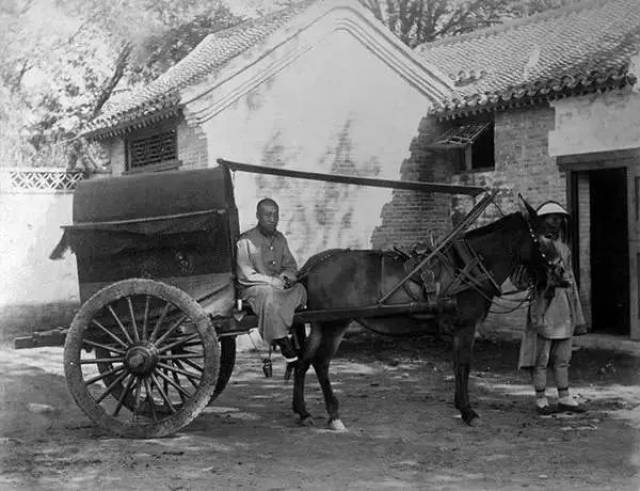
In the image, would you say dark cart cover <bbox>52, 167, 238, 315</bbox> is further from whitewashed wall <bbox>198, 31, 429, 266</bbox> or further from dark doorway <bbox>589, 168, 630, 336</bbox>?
dark doorway <bbox>589, 168, 630, 336</bbox>

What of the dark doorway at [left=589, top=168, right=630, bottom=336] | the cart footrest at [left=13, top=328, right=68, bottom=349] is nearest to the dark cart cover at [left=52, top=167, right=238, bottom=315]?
the cart footrest at [left=13, top=328, right=68, bottom=349]

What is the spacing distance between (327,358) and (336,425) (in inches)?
22.8

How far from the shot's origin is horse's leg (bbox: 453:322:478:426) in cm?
701

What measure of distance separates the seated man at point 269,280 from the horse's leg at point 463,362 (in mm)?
1421

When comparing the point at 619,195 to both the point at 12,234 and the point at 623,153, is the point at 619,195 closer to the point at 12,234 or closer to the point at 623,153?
the point at 623,153

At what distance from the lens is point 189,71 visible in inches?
568

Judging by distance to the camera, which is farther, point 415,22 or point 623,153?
point 415,22

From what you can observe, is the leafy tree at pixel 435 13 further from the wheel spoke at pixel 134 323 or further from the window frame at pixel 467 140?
the wheel spoke at pixel 134 323

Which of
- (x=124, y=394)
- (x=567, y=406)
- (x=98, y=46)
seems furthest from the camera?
(x=98, y=46)

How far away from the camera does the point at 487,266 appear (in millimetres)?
7160

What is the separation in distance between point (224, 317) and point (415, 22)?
1177 cm

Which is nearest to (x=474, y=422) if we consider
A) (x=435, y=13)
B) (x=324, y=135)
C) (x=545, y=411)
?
(x=545, y=411)

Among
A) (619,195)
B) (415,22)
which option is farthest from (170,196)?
(415,22)

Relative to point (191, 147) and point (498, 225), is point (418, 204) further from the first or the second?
point (498, 225)
